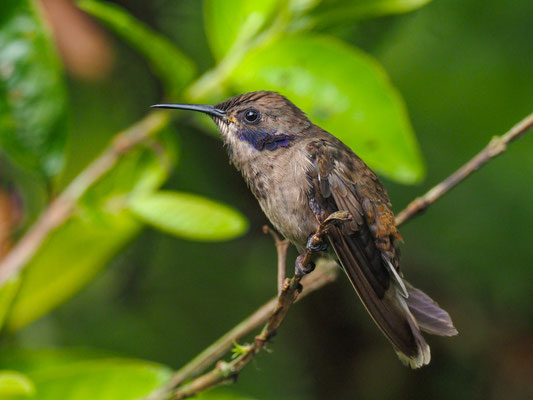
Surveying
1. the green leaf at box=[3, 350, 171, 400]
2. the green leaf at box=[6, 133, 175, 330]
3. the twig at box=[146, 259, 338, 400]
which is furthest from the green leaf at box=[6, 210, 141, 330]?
the twig at box=[146, 259, 338, 400]

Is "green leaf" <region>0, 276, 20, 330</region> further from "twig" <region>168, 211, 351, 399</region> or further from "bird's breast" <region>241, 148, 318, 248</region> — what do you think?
"bird's breast" <region>241, 148, 318, 248</region>

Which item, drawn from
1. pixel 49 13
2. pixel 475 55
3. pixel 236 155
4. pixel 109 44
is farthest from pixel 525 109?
pixel 49 13

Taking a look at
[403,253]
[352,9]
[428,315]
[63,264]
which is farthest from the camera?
[403,253]

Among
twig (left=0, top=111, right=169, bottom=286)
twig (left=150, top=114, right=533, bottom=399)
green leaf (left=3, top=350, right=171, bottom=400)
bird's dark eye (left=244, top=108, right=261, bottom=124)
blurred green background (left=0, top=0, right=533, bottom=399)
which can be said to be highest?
twig (left=0, top=111, right=169, bottom=286)

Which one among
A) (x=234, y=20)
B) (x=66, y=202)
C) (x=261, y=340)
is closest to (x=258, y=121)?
(x=234, y=20)

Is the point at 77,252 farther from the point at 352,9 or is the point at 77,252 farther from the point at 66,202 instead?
the point at 352,9

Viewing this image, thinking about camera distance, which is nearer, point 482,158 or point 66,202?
point 482,158

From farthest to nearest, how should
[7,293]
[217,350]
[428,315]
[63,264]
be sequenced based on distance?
[63,264] < [428,315] < [7,293] < [217,350]
